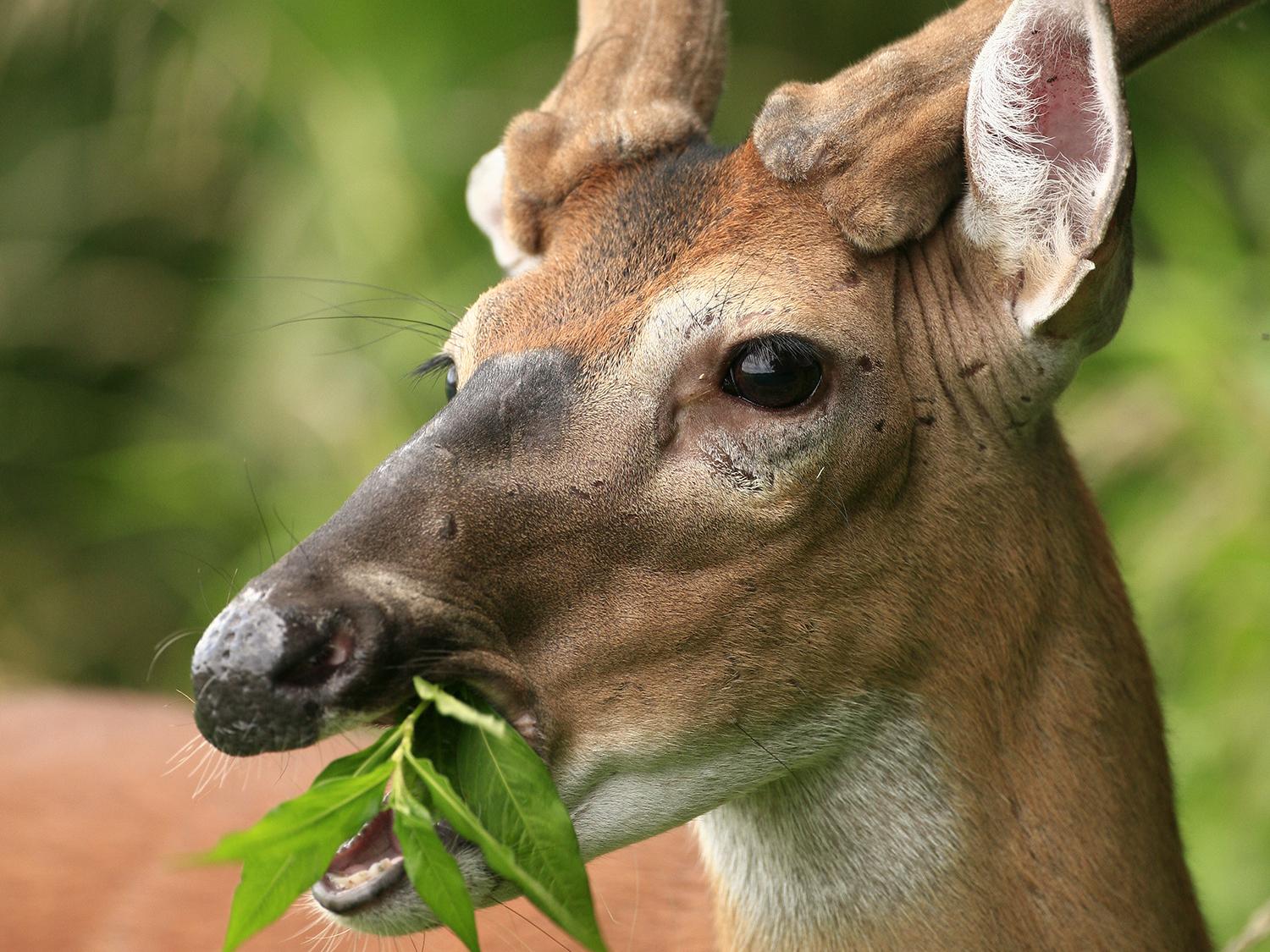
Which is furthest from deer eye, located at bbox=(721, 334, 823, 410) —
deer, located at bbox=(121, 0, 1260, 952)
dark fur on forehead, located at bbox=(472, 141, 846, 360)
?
dark fur on forehead, located at bbox=(472, 141, 846, 360)

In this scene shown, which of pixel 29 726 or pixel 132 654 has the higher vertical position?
pixel 132 654

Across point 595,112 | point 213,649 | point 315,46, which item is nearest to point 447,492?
point 213,649

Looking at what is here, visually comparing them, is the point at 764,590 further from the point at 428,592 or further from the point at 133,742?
the point at 133,742

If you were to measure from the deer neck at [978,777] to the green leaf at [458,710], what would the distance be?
2.09 ft

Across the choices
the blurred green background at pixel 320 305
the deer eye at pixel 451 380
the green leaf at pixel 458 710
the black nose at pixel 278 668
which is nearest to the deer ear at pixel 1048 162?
the deer eye at pixel 451 380

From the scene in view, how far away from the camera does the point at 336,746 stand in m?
4.81

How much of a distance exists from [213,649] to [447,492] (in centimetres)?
42

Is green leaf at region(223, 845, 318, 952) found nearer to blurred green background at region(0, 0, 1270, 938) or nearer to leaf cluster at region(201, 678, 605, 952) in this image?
leaf cluster at region(201, 678, 605, 952)

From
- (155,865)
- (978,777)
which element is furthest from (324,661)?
(155,865)

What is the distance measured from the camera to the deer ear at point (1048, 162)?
2.50 metres

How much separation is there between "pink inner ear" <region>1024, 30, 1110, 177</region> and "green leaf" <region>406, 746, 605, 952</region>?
1.24m

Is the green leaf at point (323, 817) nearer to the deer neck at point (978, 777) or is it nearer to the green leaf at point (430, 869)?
the green leaf at point (430, 869)

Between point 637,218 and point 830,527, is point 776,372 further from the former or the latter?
point 637,218

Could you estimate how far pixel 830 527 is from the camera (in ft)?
8.43
